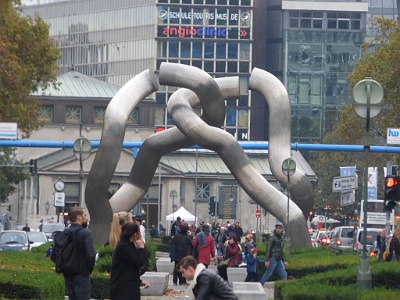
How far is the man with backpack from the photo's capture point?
1962 cm

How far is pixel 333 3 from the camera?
159 meters

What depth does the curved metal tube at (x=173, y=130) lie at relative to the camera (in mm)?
42312

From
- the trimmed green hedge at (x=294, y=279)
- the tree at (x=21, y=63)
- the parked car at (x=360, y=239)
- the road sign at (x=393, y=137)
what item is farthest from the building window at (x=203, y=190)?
the trimmed green hedge at (x=294, y=279)

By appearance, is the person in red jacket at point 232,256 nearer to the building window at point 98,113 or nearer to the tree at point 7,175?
the tree at point 7,175

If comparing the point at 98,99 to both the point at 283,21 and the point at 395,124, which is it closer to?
the point at 283,21

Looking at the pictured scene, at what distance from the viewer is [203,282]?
16438mm

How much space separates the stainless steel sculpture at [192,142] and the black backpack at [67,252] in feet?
68.7

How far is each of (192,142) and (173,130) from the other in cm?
85

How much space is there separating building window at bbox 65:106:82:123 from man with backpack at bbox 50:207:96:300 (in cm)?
10457

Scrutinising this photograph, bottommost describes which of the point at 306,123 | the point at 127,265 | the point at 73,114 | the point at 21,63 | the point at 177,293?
the point at 177,293

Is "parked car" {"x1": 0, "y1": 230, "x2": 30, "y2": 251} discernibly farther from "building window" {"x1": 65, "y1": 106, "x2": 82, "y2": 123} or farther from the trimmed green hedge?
"building window" {"x1": 65, "y1": 106, "x2": 82, "y2": 123}

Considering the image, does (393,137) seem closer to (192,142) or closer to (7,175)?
(192,142)

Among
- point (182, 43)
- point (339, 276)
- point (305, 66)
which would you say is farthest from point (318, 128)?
point (339, 276)

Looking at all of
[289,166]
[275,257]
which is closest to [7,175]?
[289,166]
